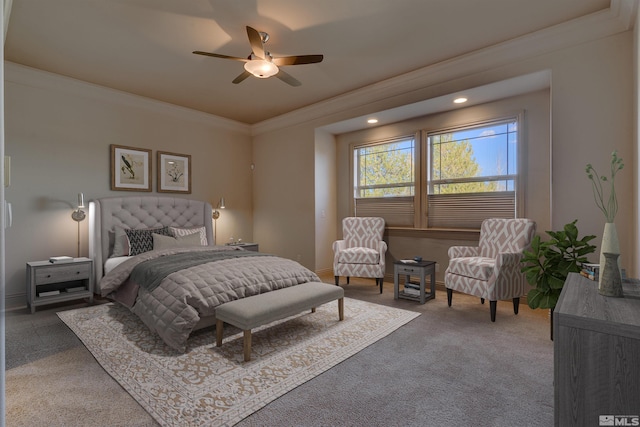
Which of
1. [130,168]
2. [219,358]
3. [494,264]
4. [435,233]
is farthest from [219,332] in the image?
[130,168]

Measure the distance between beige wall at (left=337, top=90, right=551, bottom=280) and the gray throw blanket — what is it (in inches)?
99.6

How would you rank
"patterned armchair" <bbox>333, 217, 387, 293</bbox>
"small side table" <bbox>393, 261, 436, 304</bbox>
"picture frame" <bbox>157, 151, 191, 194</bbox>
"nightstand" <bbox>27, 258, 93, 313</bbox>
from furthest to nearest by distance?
"picture frame" <bbox>157, 151, 191, 194</bbox> < "patterned armchair" <bbox>333, 217, 387, 293</bbox> < "small side table" <bbox>393, 261, 436, 304</bbox> < "nightstand" <bbox>27, 258, 93, 313</bbox>

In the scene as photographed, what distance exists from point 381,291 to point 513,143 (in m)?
2.55

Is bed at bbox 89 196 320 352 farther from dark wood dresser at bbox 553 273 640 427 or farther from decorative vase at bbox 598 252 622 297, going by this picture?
decorative vase at bbox 598 252 622 297

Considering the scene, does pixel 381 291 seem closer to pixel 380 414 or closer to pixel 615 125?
pixel 380 414

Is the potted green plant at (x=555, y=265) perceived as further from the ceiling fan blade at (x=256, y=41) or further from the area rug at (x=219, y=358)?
the ceiling fan blade at (x=256, y=41)

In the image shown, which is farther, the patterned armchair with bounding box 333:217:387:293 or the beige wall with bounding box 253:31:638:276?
the patterned armchair with bounding box 333:217:387:293

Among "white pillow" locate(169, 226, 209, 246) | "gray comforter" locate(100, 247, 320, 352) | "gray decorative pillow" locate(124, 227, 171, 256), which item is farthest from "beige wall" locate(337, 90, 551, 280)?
"gray decorative pillow" locate(124, 227, 171, 256)

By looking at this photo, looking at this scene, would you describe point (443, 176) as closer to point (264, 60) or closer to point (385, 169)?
point (385, 169)

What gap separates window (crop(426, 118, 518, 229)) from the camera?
404cm

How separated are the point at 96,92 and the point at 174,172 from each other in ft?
4.87

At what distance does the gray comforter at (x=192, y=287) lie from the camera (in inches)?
97.9

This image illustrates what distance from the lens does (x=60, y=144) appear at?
13.6ft

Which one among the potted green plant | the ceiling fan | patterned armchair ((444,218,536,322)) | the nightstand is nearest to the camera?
the potted green plant
